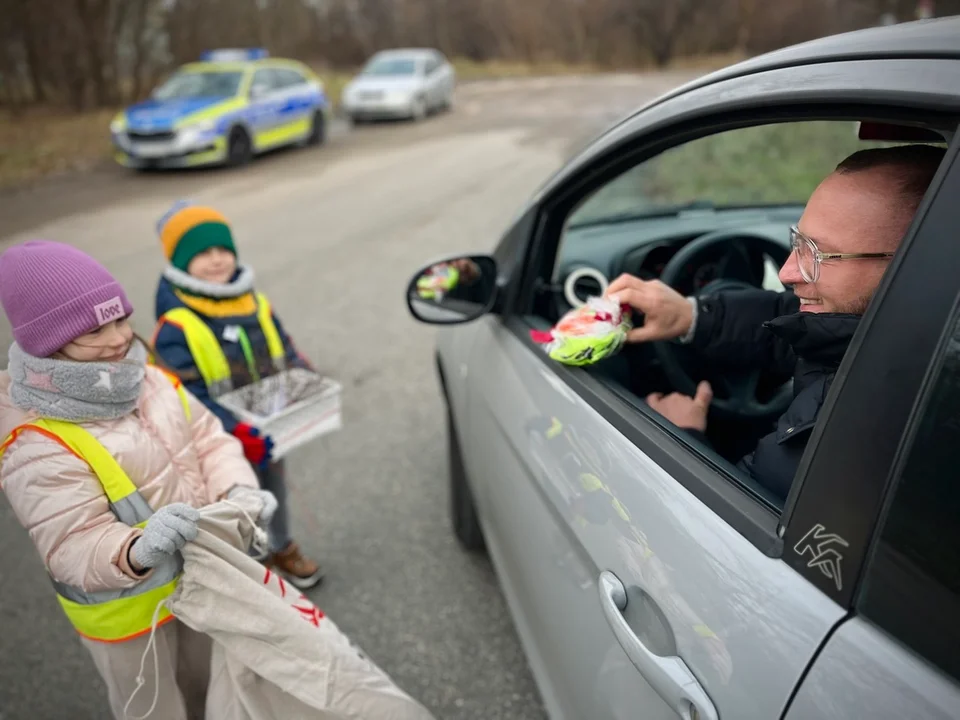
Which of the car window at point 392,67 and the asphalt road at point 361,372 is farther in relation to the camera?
the car window at point 392,67

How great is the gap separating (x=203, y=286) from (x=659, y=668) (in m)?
1.77

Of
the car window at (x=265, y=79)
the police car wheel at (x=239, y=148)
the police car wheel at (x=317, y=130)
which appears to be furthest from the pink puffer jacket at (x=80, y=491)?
the police car wheel at (x=317, y=130)

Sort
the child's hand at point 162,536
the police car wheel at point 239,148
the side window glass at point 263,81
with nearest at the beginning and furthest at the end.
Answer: the child's hand at point 162,536 → the police car wheel at point 239,148 → the side window glass at point 263,81

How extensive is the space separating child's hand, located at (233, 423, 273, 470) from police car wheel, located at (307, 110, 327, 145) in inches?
495

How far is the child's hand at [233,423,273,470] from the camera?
2.21 m

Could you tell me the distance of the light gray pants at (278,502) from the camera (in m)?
2.54

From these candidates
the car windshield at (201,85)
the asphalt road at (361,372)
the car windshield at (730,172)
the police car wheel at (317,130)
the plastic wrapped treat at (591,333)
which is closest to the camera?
the plastic wrapped treat at (591,333)

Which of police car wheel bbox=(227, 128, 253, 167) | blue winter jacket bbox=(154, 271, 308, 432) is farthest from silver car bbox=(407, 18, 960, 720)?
police car wheel bbox=(227, 128, 253, 167)

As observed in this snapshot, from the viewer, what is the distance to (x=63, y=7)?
46.8 ft

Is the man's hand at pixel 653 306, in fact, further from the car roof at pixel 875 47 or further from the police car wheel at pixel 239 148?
the police car wheel at pixel 239 148

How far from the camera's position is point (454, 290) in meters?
2.33

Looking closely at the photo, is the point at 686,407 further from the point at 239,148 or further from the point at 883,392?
the point at 239,148

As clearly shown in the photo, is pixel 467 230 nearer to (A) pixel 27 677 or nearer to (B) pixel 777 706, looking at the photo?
(A) pixel 27 677

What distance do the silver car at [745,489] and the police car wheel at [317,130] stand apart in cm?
1271
